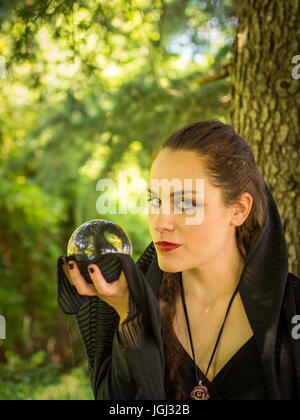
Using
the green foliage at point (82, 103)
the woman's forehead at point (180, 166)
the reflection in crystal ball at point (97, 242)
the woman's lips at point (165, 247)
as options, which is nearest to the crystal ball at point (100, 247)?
the reflection in crystal ball at point (97, 242)

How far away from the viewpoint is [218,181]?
1.76m

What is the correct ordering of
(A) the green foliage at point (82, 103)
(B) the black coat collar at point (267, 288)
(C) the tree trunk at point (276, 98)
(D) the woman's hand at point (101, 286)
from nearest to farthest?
(D) the woman's hand at point (101, 286) → (B) the black coat collar at point (267, 288) → (C) the tree trunk at point (276, 98) → (A) the green foliage at point (82, 103)

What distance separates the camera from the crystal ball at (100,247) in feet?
4.70

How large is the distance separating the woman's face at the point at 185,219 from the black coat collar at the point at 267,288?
7.7 inches

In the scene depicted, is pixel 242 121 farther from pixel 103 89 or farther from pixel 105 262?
pixel 103 89

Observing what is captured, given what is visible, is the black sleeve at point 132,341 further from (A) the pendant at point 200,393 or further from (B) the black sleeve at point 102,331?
(A) the pendant at point 200,393

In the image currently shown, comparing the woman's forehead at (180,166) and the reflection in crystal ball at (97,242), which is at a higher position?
the woman's forehead at (180,166)

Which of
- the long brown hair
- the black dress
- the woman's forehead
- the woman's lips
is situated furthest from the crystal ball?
the black dress

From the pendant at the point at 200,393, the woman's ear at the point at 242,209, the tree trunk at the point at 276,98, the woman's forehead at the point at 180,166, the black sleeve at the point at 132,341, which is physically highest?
the tree trunk at the point at 276,98

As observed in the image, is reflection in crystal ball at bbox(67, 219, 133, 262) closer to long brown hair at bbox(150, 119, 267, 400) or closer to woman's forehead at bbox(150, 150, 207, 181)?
woman's forehead at bbox(150, 150, 207, 181)

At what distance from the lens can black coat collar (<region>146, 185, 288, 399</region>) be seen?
1626 millimetres

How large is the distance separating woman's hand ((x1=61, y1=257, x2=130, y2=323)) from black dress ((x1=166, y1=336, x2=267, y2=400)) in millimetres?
458

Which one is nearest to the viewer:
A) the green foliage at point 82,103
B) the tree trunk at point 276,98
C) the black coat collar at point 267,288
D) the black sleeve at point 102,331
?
the black sleeve at point 102,331

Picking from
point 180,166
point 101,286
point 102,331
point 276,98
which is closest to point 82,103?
point 276,98
